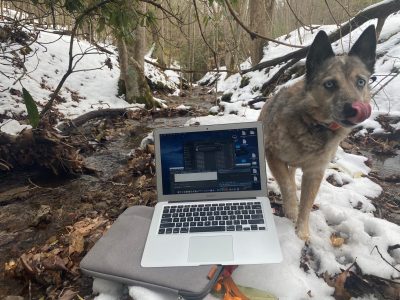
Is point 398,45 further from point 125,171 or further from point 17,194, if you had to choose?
point 17,194

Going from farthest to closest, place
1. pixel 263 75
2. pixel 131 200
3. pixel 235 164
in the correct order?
1. pixel 263 75
2. pixel 131 200
3. pixel 235 164

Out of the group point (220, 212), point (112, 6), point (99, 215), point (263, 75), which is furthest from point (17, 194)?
point (263, 75)

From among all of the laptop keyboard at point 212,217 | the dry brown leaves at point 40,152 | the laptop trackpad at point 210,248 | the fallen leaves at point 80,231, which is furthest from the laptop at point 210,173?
the dry brown leaves at point 40,152

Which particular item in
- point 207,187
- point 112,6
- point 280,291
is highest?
point 112,6

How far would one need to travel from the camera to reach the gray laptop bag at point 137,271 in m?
1.71

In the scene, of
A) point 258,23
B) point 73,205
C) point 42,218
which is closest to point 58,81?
point 73,205

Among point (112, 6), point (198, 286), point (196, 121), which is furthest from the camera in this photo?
point (196, 121)

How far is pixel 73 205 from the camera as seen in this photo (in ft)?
10.8

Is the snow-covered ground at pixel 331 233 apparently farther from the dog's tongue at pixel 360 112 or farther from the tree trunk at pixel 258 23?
the tree trunk at pixel 258 23

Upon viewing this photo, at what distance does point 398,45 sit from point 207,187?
20.2ft

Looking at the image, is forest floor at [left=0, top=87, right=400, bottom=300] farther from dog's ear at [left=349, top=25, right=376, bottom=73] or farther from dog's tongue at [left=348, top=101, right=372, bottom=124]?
dog's ear at [left=349, top=25, right=376, bottom=73]

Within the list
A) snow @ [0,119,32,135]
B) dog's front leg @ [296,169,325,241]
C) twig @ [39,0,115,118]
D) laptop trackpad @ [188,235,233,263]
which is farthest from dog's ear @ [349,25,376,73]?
snow @ [0,119,32,135]

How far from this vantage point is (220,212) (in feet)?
7.45

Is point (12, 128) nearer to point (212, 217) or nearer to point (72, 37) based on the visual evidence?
point (72, 37)
